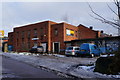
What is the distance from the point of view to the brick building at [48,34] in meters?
35.3

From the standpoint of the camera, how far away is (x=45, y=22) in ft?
123

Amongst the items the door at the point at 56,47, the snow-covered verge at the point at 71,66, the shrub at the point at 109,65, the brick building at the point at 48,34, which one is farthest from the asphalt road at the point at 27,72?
the door at the point at 56,47

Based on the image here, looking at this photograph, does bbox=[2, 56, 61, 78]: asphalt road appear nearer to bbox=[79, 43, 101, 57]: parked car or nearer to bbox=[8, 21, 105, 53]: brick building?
bbox=[79, 43, 101, 57]: parked car

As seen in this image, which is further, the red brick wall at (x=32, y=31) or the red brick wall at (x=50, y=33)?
the red brick wall at (x=32, y=31)

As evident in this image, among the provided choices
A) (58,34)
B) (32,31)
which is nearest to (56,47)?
(58,34)

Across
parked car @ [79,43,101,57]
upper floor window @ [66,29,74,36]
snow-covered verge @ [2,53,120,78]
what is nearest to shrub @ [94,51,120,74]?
snow-covered verge @ [2,53,120,78]

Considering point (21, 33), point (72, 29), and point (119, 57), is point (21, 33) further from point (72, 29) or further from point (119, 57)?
point (119, 57)

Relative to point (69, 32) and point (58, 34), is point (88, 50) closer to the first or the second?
point (58, 34)

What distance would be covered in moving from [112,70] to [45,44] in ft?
95.6

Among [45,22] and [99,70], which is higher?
[45,22]

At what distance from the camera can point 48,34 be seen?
36.5 m

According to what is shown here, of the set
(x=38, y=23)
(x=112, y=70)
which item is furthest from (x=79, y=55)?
(x=38, y=23)

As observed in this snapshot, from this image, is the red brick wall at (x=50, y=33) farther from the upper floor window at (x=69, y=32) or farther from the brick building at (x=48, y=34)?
the upper floor window at (x=69, y=32)

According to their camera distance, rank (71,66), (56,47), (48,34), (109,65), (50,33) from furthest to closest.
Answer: (50,33) < (48,34) < (56,47) < (71,66) < (109,65)
